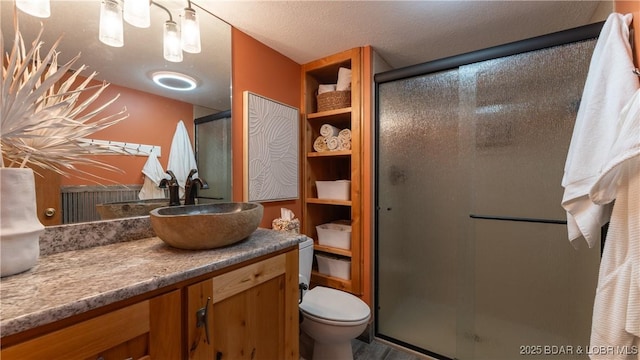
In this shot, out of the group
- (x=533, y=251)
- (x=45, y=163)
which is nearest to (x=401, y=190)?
(x=533, y=251)

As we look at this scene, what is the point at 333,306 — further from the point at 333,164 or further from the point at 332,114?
the point at 332,114

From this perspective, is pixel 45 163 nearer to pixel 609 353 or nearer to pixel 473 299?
pixel 609 353

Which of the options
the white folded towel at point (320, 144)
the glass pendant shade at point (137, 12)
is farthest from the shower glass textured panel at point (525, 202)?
the glass pendant shade at point (137, 12)

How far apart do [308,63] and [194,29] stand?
0.98 m

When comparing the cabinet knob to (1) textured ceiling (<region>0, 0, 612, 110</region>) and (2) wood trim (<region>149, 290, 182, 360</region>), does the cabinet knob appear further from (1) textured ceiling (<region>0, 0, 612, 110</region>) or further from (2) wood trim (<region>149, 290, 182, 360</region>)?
(1) textured ceiling (<region>0, 0, 612, 110</region>)

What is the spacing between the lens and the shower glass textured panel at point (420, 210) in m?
1.66

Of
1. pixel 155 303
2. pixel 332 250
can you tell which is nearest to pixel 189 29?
pixel 155 303

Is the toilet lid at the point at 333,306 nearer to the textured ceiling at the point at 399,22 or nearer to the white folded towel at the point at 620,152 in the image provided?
the white folded towel at the point at 620,152

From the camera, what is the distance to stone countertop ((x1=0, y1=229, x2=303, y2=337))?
49 cm

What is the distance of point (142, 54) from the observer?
1.13 m

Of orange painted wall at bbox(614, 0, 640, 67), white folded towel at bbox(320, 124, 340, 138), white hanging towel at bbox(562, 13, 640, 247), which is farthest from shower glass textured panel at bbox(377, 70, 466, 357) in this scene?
orange painted wall at bbox(614, 0, 640, 67)

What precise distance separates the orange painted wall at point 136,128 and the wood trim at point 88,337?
2.08ft

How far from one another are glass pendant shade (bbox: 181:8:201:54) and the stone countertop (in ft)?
3.18

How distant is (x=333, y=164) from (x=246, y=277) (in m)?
1.64
